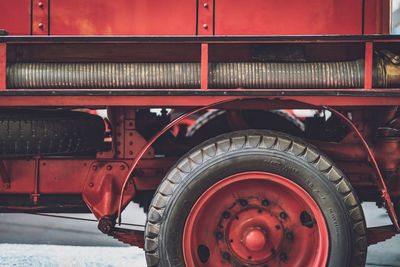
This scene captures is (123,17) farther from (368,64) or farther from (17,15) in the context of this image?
(368,64)

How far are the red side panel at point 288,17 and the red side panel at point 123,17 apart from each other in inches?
10.5

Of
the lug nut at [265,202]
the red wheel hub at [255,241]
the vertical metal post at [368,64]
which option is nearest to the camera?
the vertical metal post at [368,64]

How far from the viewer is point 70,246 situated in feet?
13.6

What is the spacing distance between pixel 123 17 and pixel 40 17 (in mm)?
646

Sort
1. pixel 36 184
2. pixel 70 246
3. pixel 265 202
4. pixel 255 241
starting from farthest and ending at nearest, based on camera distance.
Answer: pixel 70 246 < pixel 36 184 < pixel 265 202 < pixel 255 241

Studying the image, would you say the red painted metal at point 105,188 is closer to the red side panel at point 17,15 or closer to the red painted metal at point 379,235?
the red side panel at point 17,15

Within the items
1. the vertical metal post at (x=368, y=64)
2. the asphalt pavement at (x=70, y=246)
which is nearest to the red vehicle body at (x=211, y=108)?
the vertical metal post at (x=368, y=64)

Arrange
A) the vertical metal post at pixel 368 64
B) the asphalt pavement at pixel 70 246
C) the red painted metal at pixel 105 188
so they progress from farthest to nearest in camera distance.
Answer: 1. the asphalt pavement at pixel 70 246
2. the red painted metal at pixel 105 188
3. the vertical metal post at pixel 368 64

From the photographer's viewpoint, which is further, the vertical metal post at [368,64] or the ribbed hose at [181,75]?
the ribbed hose at [181,75]

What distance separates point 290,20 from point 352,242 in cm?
164

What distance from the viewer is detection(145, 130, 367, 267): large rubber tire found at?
2172 mm

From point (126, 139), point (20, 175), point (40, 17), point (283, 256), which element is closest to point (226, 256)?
point (283, 256)

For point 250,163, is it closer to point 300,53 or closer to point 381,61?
point 300,53

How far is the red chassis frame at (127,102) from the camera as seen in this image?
2166 millimetres
